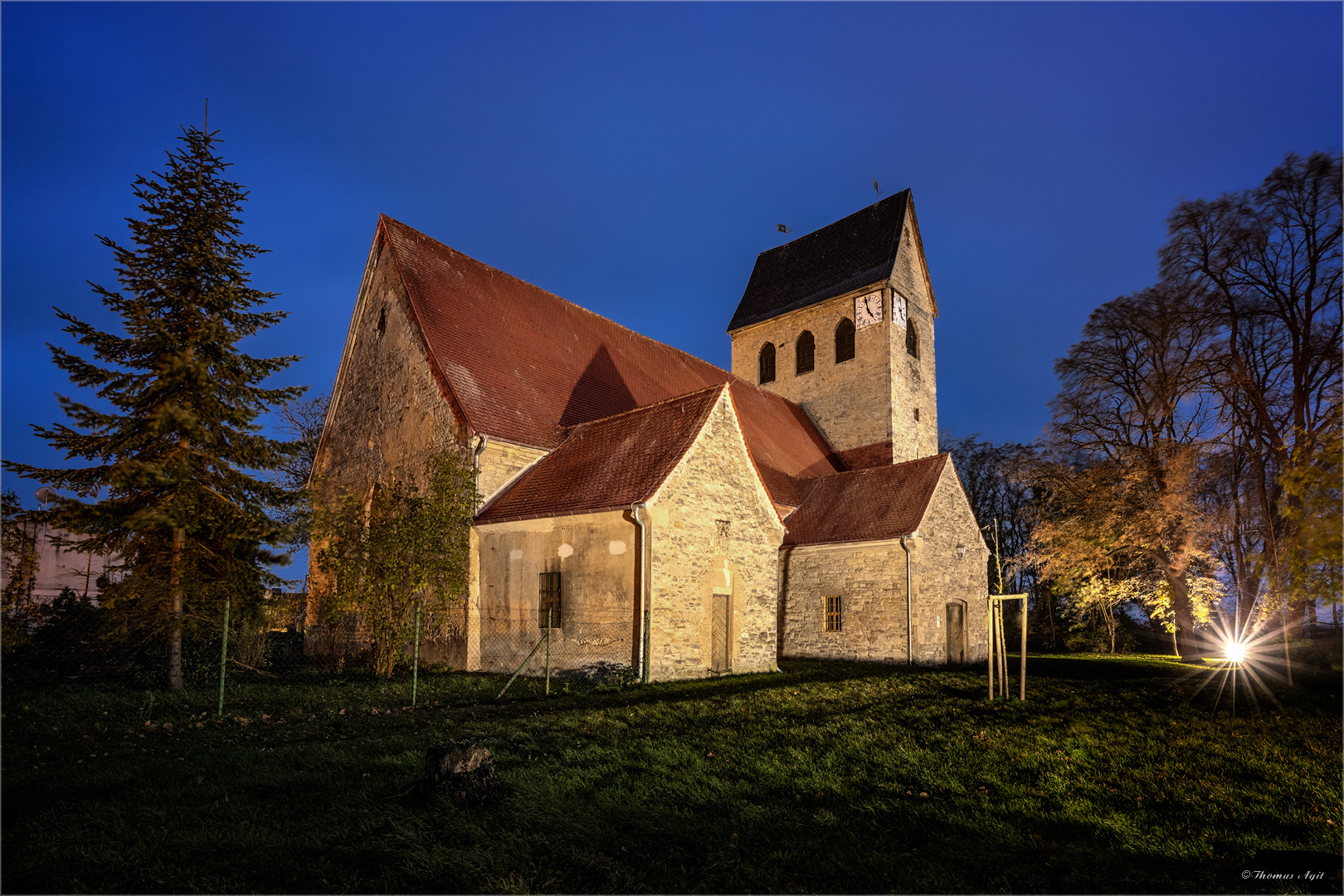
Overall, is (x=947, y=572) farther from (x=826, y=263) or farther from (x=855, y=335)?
(x=826, y=263)

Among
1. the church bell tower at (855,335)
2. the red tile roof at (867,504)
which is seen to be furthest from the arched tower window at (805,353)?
the red tile roof at (867,504)

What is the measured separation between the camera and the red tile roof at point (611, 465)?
13375 millimetres

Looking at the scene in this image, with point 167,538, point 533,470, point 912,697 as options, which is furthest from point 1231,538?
point 167,538

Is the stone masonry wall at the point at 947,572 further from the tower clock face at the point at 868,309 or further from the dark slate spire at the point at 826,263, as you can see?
the dark slate spire at the point at 826,263

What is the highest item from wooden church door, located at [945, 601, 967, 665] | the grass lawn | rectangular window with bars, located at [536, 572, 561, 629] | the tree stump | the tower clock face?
the tower clock face

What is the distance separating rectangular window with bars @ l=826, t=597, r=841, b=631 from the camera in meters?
19.0

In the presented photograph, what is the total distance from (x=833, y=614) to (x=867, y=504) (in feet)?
9.94

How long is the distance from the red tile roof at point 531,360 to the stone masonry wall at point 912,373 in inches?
195

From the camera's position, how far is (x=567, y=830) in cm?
Result: 547

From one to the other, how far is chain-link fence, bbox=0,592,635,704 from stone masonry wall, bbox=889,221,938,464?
16426 millimetres

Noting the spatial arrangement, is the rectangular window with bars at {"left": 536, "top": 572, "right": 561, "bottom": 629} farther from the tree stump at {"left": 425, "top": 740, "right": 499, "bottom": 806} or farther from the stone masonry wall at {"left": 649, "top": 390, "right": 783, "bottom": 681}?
the tree stump at {"left": 425, "top": 740, "right": 499, "bottom": 806}

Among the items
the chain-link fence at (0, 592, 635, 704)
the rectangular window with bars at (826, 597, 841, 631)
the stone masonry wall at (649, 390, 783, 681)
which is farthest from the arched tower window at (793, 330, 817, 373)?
the chain-link fence at (0, 592, 635, 704)

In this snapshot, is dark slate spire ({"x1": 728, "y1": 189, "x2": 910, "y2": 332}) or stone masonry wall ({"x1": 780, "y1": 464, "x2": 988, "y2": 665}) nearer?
stone masonry wall ({"x1": 780, "y1": 464, "x2": 988, "y2": 665})

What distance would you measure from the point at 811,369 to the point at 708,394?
1612 centimetres
